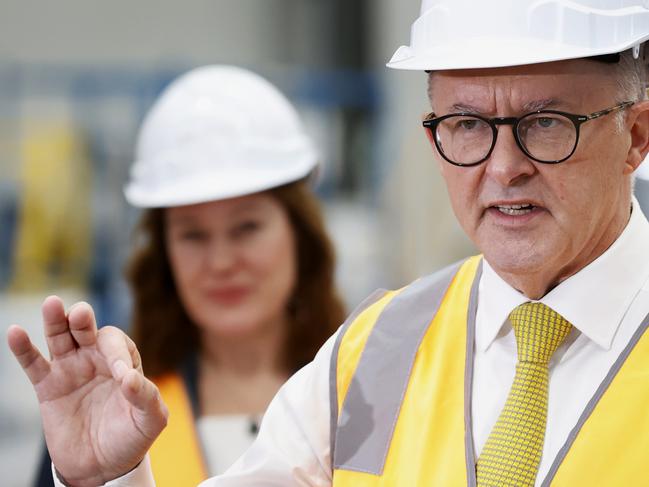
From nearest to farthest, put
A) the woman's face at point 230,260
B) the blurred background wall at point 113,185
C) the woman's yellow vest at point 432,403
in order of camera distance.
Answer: the woman's yellow vest at point 432,403 < the woman's face at point 230,260 < the blurred background wall at point 113,185

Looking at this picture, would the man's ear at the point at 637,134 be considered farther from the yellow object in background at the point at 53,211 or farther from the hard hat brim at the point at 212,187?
the yellow object in background at the point at 53,211

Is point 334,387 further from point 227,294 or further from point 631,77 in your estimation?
point 227,294

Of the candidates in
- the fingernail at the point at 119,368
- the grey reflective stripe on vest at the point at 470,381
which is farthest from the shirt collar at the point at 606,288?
the fingernail at the point at 119,368

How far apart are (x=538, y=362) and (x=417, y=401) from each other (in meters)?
0.21

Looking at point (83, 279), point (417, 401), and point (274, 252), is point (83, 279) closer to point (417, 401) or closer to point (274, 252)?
point (274, 252)

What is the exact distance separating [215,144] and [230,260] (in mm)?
363

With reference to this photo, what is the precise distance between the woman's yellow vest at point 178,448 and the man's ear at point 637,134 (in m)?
1.33

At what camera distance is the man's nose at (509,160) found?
1575mm

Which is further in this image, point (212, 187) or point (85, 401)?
point (212, 187)

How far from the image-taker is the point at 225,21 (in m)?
9.77

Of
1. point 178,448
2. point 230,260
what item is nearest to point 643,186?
point 230,260

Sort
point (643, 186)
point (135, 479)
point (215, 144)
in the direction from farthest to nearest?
point (215, 144), point (643, 186), point (135, 479)

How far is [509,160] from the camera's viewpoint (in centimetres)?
157

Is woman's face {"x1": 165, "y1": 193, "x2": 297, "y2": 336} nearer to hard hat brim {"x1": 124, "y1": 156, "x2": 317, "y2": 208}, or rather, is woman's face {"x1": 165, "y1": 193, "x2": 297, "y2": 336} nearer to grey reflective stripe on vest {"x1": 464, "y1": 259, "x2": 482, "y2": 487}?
hard hat brim {"x1": 124, "y1": 156, "x2": 317, "y2": 208}
